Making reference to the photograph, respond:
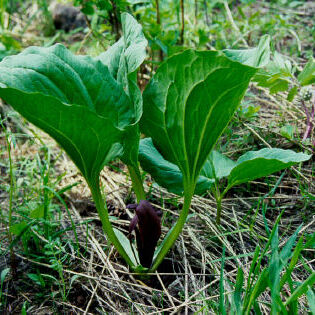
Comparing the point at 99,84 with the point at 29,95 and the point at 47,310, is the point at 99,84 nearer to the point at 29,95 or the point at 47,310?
the point at 29,95

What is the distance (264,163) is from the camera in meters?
1.27

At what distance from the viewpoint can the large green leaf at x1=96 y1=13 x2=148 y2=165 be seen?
3.76ft

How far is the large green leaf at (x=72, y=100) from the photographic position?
0.98 meters

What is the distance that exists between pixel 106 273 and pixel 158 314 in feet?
0.99

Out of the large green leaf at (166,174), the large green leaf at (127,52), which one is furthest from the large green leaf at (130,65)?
the large green leaf at (166,174)

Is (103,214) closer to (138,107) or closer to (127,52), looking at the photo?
(138,107)

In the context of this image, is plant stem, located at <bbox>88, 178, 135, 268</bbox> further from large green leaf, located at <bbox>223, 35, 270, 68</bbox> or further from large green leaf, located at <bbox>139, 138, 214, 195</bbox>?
large green leaf, located at <bbox>223, 35, 270, 68</bbox>

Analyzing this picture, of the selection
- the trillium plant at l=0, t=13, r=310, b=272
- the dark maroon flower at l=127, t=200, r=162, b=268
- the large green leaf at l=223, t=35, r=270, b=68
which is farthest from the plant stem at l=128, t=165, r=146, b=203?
the large green leaf at l=223, t=35, r=270, b=68

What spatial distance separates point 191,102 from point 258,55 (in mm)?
242

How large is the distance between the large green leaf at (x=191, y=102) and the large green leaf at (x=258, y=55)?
81 mm

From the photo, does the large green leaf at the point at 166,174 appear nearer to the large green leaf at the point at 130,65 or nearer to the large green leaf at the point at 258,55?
the large green leaf at the point at 130,65

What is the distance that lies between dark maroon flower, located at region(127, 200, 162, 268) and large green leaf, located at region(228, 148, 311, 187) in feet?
1.15

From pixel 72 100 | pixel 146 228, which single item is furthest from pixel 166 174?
pixel 72 100

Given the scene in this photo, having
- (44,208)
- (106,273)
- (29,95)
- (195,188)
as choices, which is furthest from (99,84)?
(106,273)
